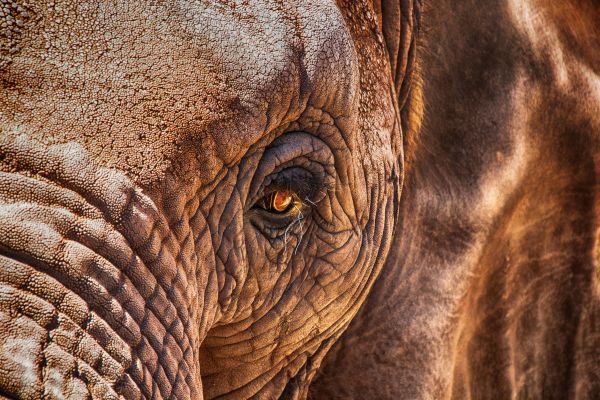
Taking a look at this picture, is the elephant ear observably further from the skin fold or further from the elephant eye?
the elephant eye

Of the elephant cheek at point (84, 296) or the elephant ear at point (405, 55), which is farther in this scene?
the elephant ear at point (405, 55)

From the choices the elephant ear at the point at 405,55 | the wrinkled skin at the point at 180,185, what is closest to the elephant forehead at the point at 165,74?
the wrinkled skin at the point at 180,185

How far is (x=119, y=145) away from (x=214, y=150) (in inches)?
7.1

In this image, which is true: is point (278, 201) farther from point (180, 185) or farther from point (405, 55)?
point (405, 55)

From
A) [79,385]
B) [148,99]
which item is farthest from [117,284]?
[148,99]

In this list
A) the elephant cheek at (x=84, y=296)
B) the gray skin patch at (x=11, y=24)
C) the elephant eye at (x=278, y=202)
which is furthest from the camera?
the elephant eye at (x=278, y=202)

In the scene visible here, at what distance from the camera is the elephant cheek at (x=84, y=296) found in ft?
4.08

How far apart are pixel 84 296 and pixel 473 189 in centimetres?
112

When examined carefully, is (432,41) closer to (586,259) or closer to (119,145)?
(586,259)

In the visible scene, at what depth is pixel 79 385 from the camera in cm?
126

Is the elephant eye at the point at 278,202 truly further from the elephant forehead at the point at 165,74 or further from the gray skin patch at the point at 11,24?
the gray skin patch at the point at 11,24

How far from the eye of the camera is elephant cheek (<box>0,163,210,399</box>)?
1243 mm

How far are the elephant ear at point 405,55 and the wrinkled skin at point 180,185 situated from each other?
119 millimetres

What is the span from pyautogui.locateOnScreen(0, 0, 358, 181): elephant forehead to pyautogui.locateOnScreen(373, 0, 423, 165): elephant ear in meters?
0.41
